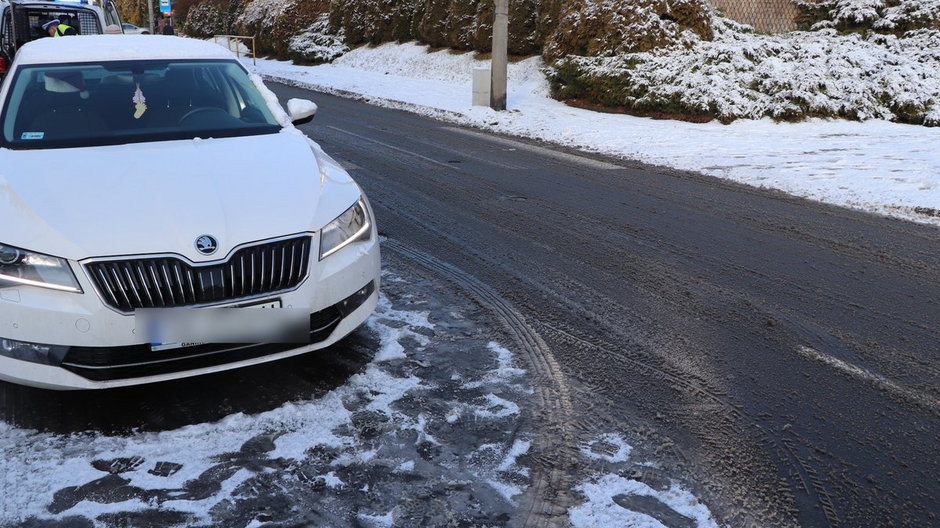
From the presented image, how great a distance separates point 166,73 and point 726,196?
575 centimetres

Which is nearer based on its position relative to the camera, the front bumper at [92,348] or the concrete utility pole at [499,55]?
the front bumper at [92,348]

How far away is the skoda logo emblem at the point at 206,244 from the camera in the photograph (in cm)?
338

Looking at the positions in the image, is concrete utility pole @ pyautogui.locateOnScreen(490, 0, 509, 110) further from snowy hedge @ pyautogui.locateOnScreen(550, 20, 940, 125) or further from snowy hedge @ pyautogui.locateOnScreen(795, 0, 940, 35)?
snowy hedge @ pyautogui.locateOnScreen(795, 0, 940, 35)

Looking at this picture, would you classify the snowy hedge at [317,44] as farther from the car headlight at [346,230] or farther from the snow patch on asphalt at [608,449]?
the snow patch on asphalt at [608,449]

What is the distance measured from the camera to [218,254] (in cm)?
339

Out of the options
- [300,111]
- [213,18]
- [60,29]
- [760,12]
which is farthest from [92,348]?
[213,18]

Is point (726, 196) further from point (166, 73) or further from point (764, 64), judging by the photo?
point (764, 64)

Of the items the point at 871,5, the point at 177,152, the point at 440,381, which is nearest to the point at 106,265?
the point at 177,152

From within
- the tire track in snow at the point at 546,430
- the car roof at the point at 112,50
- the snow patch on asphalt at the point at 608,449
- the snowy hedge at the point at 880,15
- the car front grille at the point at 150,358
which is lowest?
the snow patch on asphalt at the point at 608,449

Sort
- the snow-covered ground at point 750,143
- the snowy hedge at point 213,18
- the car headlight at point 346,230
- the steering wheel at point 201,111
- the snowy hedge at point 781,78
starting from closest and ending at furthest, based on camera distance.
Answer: the car headlight at point 346,230 → the steering wheel at point 201,111 → the snow-covered ground at point 750,143 → the snowy hedge at point 781,78 → the snowy hedge at point 213,18

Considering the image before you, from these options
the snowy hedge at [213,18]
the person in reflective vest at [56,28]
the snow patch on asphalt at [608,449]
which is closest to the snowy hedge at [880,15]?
the person in reflective vest at [56,28]

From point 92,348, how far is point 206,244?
2.05 feet

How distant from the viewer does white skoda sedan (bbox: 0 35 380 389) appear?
3238 millimetres

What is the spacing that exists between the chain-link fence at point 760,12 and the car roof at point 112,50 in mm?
16265
